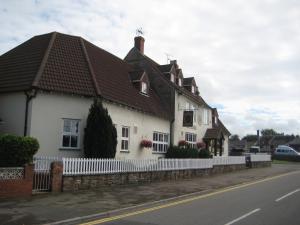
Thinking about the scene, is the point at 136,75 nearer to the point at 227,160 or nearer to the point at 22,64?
the point at 22,64

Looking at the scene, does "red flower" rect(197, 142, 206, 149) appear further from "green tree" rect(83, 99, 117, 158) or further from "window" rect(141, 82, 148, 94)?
"green tree" rect(83, 99, 117, 158)

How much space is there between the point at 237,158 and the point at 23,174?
78.3 ft

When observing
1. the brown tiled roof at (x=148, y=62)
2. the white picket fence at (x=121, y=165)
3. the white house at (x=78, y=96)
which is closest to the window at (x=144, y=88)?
the white house at (x=78, y=96)

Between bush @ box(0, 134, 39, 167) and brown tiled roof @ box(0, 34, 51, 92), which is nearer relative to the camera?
bush @ box(0, 134, 39, 167)

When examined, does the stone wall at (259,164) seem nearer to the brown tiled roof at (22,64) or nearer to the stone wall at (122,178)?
the stone wall at (122,178)

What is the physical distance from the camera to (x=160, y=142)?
3262cm

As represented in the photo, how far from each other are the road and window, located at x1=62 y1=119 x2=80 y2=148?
834cm

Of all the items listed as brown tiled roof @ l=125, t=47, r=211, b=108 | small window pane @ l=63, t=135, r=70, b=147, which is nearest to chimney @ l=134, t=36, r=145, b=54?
brown tiled roof @ l=125, t=47, r=211, b=108

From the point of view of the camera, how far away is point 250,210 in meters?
13.4

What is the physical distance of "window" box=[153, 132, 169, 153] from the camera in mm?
31692

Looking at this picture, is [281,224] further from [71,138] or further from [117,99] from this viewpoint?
[117,99]

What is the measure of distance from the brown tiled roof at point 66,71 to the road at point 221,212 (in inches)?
389

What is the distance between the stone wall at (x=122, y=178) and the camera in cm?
1723

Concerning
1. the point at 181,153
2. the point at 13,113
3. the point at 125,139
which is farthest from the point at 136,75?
the point at 13,113
